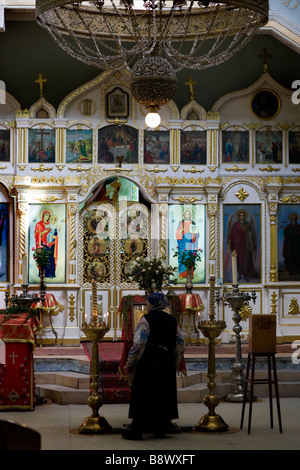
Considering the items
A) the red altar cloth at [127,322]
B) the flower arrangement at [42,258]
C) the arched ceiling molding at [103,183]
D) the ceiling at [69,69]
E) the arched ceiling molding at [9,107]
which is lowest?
the red altar cloth at [127,322]

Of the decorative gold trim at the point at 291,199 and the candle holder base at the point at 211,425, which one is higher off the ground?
the decorative gold trim at the point at 291,199

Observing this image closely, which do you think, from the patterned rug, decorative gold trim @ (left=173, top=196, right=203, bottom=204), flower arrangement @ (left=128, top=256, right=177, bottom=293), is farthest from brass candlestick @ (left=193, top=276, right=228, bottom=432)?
decorative gold trim @ (left=173, top=196, right=203, bottom=204)

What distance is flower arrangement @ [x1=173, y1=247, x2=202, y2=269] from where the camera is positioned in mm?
14281

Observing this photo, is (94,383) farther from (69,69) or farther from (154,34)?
(69,69)

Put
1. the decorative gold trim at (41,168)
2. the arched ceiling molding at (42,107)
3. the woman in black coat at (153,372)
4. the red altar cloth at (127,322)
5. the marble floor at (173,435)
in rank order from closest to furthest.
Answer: the marble floor at (173,435) → the woman in black coat at (153,372) → the red altar cloth at (127,322) → the decorative gold trim at (41,168) → the arched ceiling molding at (42,107)

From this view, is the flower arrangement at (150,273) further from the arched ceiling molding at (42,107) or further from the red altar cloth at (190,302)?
the arched ceiling molding at (42,107)

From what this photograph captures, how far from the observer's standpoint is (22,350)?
1001 centimetres

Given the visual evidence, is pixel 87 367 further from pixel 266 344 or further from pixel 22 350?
pixel 266 344

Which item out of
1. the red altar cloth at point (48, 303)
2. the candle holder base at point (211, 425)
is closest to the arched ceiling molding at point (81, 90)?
the red altar cloth at point (48, 303)

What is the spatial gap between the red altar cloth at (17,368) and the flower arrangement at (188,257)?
468 centimetres

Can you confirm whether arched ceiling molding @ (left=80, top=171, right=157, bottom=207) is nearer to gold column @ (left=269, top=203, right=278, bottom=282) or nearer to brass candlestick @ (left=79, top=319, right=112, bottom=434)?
gold column @ (left=269, top=203, right=278, bottom=282)

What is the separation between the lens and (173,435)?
8594mm

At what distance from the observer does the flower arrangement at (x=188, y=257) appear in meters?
14.3
